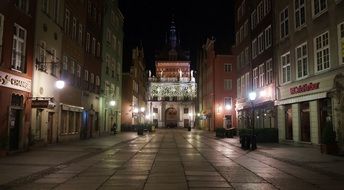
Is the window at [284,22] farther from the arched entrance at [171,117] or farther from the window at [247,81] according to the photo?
the arched entrance at [171,117]

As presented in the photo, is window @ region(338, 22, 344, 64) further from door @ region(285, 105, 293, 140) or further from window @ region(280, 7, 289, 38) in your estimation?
door @ region(285, 105, 293, 140)

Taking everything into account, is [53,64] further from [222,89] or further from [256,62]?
[222,89]

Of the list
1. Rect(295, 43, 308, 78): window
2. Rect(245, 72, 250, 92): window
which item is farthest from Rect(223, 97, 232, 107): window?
Rect(295, 43, 308, 78): window

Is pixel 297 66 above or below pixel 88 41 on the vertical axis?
below

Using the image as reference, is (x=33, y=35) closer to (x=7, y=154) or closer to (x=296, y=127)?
(x=7, y=154)

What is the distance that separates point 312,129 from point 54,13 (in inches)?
777

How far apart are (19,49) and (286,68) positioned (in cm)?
2050

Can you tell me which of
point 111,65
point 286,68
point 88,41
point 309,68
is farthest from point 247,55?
point 309,68

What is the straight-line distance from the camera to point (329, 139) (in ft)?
68.4

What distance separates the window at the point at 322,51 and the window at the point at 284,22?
19.8ft

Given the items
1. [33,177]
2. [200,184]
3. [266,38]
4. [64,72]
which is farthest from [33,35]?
[266,38]

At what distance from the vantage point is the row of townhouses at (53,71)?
792 inches

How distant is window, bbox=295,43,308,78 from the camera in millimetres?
28031

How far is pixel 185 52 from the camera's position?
14312 centimetres
